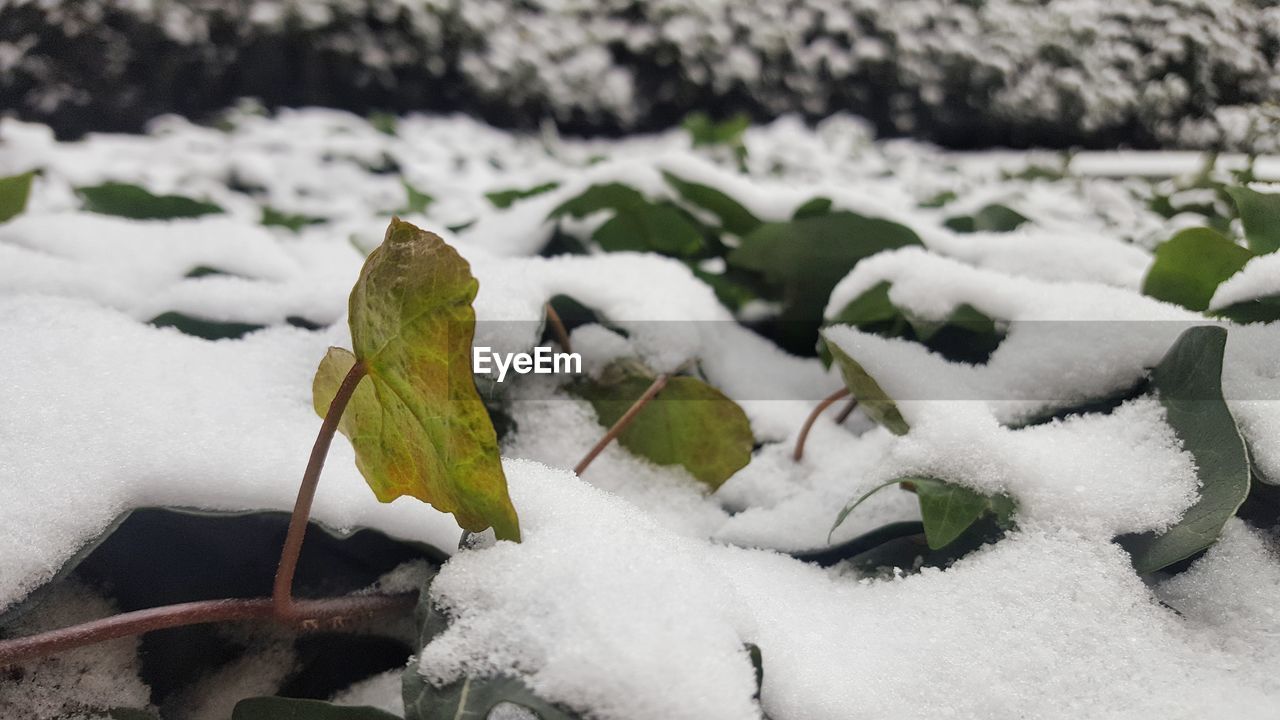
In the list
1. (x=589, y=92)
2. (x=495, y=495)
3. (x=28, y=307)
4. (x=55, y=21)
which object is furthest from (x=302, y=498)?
(x=589, y=92)

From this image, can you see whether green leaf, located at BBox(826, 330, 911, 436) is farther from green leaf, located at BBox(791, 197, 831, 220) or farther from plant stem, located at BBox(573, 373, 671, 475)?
green leaf, located at BBox(791, 197, 831, 220)

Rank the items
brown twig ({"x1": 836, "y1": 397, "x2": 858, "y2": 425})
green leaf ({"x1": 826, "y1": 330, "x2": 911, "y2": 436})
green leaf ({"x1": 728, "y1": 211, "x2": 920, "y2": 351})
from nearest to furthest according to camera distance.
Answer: green leaf ({"x1": 826, "y1": 330, "x2": 911, "y2": 436})
brown twig ({"x1": 836, "y1": 397, "x2": 858, "y2": 425})
green leaf ({"x1": 728, "y1": 211, "x2": 920, "y2": 351})

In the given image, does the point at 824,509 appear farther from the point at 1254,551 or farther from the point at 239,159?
the point at 239,159

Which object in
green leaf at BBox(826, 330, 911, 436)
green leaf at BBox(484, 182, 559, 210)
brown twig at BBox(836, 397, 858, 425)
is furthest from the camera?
green leaf at BBox(484, 182, 559, 210)

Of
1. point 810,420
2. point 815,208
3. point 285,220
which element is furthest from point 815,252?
point 285,220

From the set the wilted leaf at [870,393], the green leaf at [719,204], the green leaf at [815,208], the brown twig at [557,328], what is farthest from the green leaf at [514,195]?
the wilted leaf at [870,393]

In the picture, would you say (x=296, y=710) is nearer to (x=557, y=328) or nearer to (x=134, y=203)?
(x=557, y=328)

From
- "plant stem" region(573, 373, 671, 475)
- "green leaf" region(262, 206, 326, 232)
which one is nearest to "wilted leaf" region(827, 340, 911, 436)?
"plant stem" region(573, 373, 671, 475)
